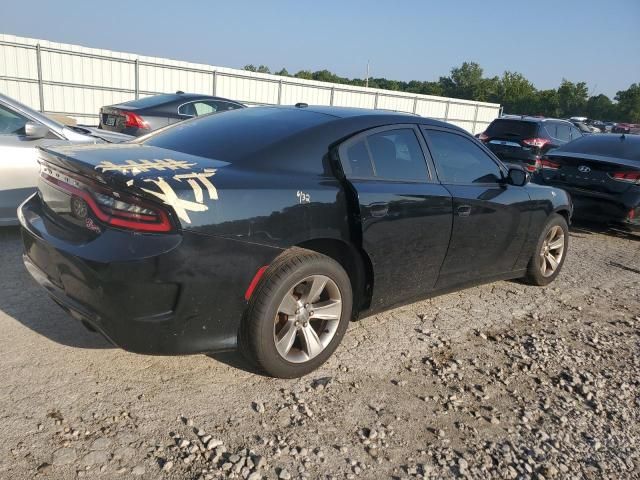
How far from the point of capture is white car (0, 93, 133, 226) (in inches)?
194

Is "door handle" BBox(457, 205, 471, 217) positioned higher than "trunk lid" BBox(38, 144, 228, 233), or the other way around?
"trunk lid" BBox(38, 144, 228, 233)

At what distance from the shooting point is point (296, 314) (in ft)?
9.75

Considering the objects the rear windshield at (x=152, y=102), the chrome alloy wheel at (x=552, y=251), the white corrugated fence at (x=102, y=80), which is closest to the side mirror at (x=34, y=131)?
the rear windshield at (x=152, y=102)

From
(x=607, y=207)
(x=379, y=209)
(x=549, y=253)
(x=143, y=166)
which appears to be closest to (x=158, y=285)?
(x=143, y=166)

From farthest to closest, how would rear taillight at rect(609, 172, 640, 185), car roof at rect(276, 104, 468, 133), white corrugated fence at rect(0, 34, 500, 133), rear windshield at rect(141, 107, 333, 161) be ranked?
white corrugated fence at rect(0, 34, 500, 133)
rear taillight at rect(609, 172, 640, 185)
car roof at rect(276, 104, 468, 133)
rear windshield at rect(141, 107, 333, 161)

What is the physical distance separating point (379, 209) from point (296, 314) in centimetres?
83

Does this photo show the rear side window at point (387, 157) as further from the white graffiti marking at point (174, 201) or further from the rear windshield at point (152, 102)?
the rear windshield at point (152, 102)

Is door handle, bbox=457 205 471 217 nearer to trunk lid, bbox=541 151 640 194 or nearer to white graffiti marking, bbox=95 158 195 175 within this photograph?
white graffiti marking, bbox=95 158 195 175

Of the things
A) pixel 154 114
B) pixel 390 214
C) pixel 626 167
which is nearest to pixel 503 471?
pixel 390 214

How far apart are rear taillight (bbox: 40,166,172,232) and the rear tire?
11.9 ft

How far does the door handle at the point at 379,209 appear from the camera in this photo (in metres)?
3.18

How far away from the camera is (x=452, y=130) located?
407cm

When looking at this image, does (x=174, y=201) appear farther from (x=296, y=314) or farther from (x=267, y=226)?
(x=296, y=314)

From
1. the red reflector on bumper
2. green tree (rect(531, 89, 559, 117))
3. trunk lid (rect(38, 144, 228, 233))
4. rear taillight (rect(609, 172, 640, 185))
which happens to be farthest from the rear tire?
green tree (rect(531, 89, 559, 117))
